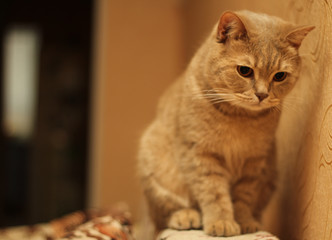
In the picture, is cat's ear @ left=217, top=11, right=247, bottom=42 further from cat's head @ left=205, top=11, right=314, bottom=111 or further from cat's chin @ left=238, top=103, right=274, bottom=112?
cat's chin @ left=238, top=103, right=274, bottom=112

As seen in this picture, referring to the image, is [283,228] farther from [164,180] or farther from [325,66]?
[325,66]

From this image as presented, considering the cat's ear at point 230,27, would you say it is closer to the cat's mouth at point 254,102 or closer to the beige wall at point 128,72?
the cat's mouth at point 254,102

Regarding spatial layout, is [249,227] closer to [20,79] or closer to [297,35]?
[297,35]

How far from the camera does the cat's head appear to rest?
122 cm

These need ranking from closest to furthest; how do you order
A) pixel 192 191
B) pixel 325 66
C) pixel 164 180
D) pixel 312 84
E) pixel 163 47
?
pixel 325 66
pixel 312 84
pixel 192 191
pixel 164 180
pixel 163 47

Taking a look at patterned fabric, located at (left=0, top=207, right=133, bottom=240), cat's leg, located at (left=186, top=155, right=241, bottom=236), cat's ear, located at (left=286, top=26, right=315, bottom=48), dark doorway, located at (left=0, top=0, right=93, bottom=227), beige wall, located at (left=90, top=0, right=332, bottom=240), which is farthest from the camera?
dark doorway, located at (left=0, top=0, right=93, bottom=227)

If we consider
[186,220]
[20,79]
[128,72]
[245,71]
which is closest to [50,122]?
[20,79]

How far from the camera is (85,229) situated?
4.95 feet

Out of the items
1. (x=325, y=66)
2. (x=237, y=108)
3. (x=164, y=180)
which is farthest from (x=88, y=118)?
(x=325, y=66)

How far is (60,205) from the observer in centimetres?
384

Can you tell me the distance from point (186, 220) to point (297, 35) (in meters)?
0.72

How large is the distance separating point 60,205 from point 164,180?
8.48 ft

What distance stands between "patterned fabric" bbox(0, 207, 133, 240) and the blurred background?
3.87 ft

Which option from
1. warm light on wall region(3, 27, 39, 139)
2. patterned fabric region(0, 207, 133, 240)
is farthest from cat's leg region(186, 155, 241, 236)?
warm light on wall region(3, 27, 39, 139)
